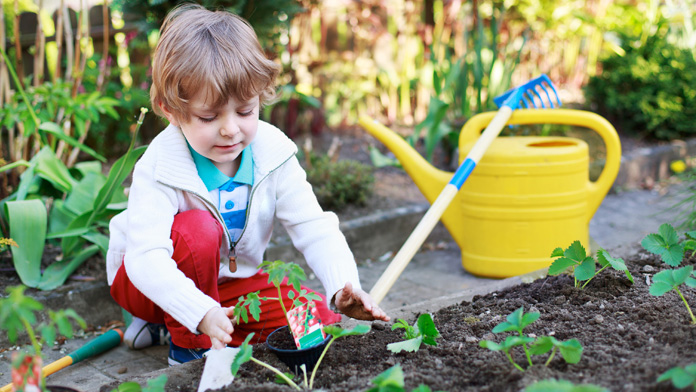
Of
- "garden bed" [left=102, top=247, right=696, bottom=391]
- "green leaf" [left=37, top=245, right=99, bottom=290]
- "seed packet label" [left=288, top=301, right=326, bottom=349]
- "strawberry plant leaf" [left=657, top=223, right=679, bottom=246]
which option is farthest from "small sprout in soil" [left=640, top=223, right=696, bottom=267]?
"green leaf" [left=37, top=245, right=99, bottom=290]

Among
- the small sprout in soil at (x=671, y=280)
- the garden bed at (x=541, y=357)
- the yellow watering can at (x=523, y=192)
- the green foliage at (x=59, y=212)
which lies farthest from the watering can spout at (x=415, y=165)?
the small sprout in soil at (x=671, y=280)

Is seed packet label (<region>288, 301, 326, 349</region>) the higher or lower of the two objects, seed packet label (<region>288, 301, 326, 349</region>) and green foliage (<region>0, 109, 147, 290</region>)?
the lower

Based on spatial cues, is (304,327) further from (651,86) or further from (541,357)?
(651,86)

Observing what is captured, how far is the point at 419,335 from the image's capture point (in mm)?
1478

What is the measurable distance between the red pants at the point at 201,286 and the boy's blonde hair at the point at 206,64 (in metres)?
0.29

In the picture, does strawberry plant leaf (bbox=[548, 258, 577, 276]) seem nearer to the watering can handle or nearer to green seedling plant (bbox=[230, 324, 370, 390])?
green seedling plant (bbox=[230, 324, 370, 390])

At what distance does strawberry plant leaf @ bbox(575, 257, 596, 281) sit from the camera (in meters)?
1.56

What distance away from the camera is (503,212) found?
7.84ft

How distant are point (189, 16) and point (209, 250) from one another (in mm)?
583

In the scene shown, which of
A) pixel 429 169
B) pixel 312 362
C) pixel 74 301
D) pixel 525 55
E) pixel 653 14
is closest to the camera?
Answer: pixel 312 362

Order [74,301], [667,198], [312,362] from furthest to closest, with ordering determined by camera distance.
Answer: [667,198] < [74,301] < [312,362]

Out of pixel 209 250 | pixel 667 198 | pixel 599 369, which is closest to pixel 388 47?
pixel 667 198

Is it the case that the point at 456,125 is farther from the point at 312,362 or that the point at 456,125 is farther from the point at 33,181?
the point at 312,362

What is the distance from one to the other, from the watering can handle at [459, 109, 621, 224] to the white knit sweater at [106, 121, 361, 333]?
3.04 feet
